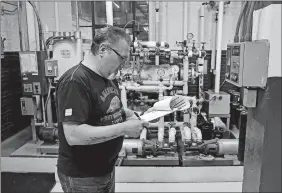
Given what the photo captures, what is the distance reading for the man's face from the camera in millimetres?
1575

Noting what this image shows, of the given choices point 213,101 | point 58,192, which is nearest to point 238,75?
point 58,192

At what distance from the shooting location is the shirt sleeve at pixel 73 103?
144cm

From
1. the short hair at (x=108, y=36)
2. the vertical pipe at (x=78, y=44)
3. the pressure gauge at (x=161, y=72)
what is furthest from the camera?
the pressure gauge at (x=161, y=72)

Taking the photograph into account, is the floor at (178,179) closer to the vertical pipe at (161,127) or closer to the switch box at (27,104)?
the vertical pipe at (161,127)

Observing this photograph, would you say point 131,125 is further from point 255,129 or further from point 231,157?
point 231,157

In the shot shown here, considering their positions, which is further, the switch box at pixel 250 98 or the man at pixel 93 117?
the man at pixel 93 117

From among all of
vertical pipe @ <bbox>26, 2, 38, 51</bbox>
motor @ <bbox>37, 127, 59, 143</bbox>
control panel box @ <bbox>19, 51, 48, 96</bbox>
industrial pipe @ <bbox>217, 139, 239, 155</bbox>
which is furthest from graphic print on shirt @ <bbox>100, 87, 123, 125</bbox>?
vertical pipe @ <bbox>26, 2, 38, 51</bbox>

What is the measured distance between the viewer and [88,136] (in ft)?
4.77

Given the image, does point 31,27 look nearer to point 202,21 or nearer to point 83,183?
point 202,21

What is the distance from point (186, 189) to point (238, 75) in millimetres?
2398

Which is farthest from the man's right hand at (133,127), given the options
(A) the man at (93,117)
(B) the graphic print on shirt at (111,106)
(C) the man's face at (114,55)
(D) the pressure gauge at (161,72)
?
(D) the pressure gauge at (161,72)

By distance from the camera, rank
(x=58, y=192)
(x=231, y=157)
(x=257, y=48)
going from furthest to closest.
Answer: (x=231, y=157) < (x=58, y=192) < (x=257, y=48)

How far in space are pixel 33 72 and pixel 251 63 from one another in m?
3.76

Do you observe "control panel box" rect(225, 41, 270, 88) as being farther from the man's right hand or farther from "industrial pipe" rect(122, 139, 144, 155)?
"industrial pipe" rect(122, 139, 144, 155)
